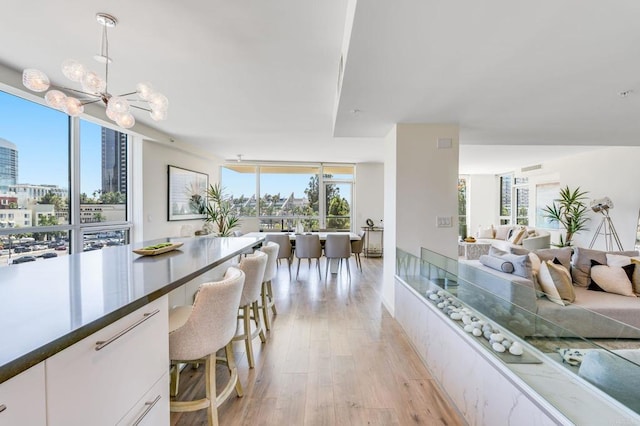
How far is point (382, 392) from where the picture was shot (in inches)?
76.5

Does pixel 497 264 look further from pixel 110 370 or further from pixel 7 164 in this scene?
pixel 7 164

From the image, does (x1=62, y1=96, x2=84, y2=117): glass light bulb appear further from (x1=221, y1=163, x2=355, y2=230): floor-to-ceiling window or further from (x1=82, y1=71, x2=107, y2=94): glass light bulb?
(x1=221, y1=163, x2=355, y2=230): floor-to-ceiling window

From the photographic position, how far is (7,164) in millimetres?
2984

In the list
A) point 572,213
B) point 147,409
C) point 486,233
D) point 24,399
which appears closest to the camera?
point 24,399

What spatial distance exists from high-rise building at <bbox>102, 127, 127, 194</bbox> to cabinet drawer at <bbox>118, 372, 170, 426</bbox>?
4.06 m

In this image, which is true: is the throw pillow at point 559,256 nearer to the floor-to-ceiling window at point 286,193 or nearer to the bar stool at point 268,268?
the bar stool at point 268,268

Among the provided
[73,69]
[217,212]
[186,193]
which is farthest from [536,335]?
[217,212]

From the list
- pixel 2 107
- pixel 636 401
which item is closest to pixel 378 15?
pixel 636 401

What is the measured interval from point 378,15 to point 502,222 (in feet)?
31.3

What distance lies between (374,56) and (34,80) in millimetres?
2357

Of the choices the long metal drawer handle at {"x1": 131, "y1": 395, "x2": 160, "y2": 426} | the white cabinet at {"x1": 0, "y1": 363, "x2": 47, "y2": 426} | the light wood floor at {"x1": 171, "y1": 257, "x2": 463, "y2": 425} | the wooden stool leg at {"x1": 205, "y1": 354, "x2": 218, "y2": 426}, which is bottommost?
the light wood floor at {"x1": 171, "y1": 257, "x2": 463, "y2": 425}

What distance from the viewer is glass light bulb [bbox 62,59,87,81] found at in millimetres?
1946

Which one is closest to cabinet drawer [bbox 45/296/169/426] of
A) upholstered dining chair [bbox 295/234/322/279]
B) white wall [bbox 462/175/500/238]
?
upholstered dining chair [bbox 295/234/322/279]

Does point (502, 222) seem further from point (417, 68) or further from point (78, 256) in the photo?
point (78, 256)
